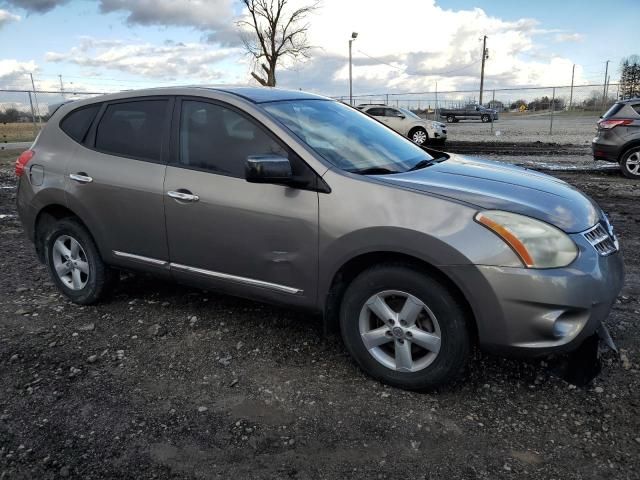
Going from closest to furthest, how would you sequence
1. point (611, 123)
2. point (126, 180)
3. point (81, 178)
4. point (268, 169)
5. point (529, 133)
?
point (268, 169) < point (126, 180) < point (81, 178) < point (611, 123) < point (529, 133)

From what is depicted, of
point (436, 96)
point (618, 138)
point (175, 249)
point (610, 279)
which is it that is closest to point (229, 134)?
point (175, 249)

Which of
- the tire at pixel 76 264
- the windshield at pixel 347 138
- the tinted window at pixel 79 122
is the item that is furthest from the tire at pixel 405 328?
the tinted window at pixel 79 122

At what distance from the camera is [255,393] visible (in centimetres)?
324

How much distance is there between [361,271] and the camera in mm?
3238

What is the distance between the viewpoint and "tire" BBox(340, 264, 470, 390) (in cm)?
292

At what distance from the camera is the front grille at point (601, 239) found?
2.95 meters

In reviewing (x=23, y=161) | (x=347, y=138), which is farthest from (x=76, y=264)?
(x=347, y=138)

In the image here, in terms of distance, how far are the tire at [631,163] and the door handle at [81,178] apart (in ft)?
34.8

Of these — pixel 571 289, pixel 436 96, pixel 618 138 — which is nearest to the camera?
pixel 571 289

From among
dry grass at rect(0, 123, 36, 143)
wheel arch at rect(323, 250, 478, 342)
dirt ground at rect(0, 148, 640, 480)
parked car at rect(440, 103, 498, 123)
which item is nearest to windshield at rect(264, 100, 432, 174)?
wheel arch at rect(323, 250, 478, 342)

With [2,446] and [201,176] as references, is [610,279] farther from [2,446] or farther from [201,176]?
[2,446]

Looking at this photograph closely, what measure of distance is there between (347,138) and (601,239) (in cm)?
168

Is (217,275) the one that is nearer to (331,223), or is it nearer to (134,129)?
(331,223)

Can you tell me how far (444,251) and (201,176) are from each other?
68.1 inches
